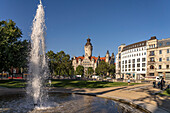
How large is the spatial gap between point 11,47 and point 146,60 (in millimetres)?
66865

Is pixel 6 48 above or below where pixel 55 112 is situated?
above

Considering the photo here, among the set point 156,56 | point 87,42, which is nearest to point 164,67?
point 156,56

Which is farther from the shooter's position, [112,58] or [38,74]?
[112,58]

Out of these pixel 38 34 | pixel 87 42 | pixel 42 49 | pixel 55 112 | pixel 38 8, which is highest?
pixel 87 42

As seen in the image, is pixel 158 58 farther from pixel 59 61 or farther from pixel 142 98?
pixel 142 98

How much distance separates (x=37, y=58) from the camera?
48.1 ft

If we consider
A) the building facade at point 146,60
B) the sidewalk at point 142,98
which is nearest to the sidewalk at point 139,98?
the sidewalk at point 142,98

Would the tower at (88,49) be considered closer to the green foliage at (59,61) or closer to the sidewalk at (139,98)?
the green foliage at (59,61)

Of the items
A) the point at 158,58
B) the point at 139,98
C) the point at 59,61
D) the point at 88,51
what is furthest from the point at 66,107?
the point at 88,51

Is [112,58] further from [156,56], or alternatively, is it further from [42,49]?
[42,49]

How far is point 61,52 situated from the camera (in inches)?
2559

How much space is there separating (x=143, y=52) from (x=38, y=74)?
74642 millimetres

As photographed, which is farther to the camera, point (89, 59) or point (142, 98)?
point (89, 59)

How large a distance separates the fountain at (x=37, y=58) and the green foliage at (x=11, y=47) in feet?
56.6
